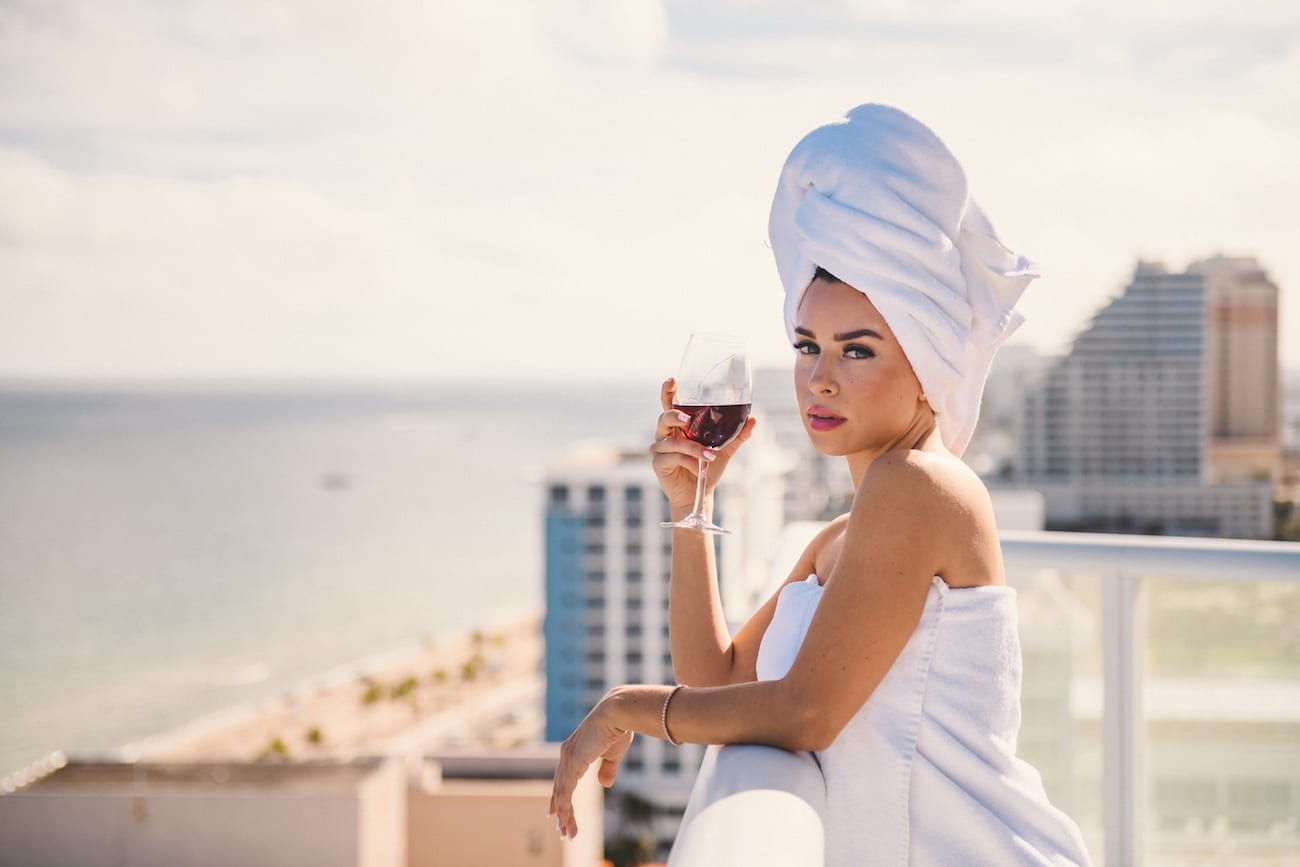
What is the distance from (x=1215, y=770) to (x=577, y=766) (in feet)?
5.16

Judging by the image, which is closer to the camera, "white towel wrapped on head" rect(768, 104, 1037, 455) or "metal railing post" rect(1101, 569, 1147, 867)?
"white towel wrapped on head" rect(768, 104, 1037, 455)

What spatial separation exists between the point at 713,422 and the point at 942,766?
21.0 inches

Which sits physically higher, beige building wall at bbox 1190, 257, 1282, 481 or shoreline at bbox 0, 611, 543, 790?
beige building wall at bbox 1190, 257, 1282, 481

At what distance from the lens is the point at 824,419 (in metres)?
1.26

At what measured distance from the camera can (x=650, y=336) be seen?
5538cm

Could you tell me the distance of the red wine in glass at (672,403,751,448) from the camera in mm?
1473

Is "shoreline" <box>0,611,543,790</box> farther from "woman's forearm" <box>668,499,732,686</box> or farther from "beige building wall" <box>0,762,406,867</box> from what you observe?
"woman's forearm" <box>668,499,732,686</box>

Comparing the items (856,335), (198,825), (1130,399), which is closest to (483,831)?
(198,825)

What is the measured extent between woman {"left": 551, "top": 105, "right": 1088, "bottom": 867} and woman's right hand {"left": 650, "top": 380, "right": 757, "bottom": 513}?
236 mm

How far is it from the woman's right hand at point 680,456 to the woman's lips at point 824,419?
0.75 feet

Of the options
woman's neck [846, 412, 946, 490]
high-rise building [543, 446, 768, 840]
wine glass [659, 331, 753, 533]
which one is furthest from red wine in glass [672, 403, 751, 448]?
high-rise building [543, 446, 768, 840]

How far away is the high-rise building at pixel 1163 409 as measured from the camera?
60.9 feet

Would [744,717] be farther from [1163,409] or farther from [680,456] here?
[1163,409]

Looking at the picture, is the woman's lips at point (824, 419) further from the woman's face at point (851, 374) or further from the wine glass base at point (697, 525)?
the wine glass base at point (697, 525)
